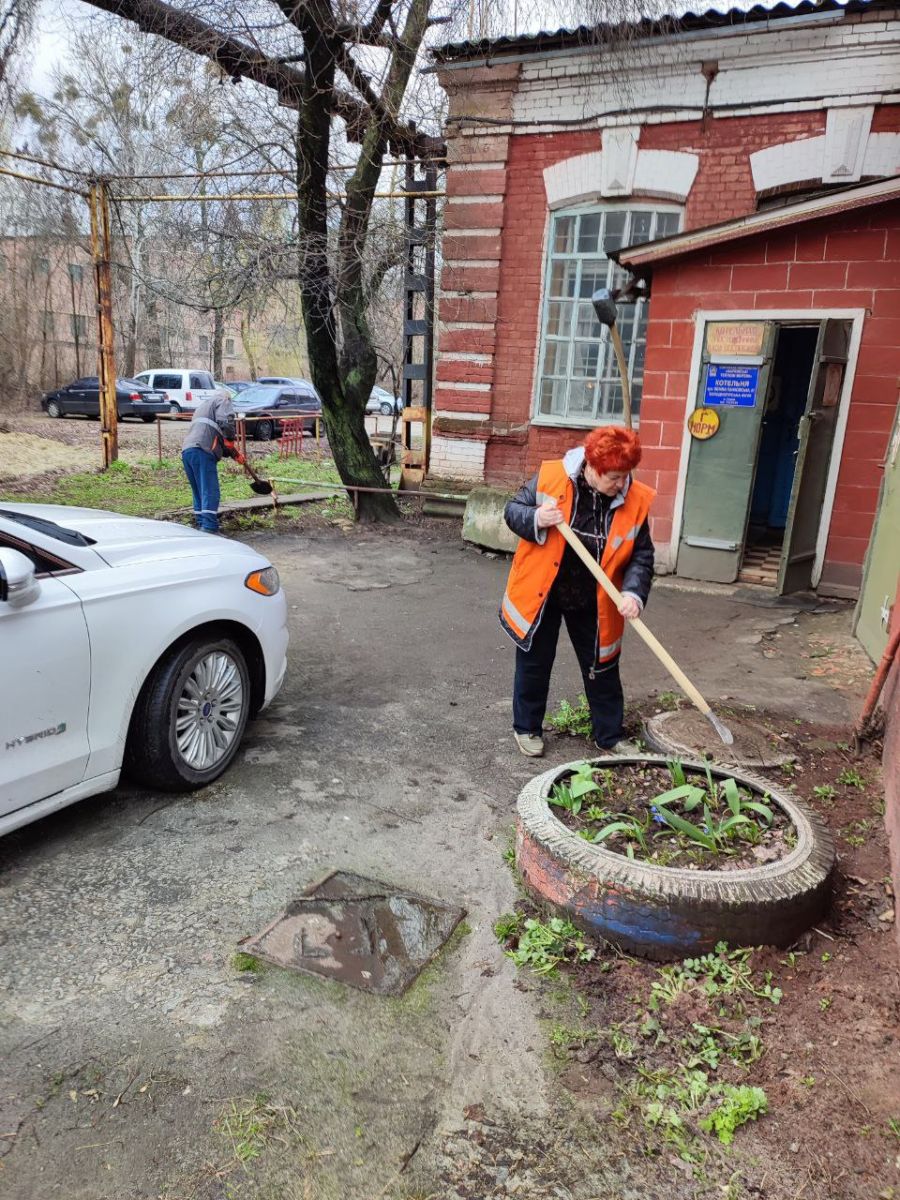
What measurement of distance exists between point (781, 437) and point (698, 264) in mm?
2955

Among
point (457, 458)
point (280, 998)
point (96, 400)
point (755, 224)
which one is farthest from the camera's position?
point (96, 400)

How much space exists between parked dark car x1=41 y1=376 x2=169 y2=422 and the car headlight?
22.8 meters

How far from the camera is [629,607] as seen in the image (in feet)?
11.8

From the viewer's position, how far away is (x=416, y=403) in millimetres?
12320

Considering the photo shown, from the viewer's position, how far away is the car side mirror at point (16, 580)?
2.77 meters

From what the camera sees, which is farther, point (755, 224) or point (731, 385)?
point (731, 385)

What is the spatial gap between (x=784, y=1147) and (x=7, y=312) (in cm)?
2908

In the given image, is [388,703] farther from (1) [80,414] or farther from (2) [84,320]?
(2) [84,320]

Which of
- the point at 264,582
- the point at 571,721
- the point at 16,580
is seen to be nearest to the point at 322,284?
the point at 264,582

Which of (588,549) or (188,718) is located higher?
(588,549)

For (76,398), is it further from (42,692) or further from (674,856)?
(674,856)

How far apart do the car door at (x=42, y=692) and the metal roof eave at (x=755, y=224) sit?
242 inches

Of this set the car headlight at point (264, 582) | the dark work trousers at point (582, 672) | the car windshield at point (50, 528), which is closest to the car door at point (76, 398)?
the car headlight at point (264, 582)

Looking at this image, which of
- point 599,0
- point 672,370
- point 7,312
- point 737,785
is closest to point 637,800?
point 737,785
